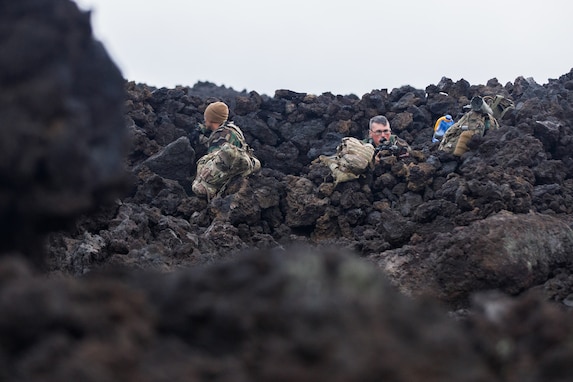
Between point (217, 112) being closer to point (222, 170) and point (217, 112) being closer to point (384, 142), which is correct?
point (222, 170)

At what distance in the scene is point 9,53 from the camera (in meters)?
3.84

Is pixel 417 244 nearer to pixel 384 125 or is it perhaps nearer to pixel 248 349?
pixel 384 125

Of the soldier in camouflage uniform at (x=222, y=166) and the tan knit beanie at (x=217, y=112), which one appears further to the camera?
the tan knit beanie at (x=217, y=112)

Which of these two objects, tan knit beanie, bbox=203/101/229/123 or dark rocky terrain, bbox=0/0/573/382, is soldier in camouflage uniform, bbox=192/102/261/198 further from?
dark rocky terrain, bbox=0/0/573/382

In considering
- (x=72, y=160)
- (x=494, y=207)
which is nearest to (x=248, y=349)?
(x=72, y=160)

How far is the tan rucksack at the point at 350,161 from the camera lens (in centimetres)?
1345

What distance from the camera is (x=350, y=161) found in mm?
13477

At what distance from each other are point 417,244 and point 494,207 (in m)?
1.19

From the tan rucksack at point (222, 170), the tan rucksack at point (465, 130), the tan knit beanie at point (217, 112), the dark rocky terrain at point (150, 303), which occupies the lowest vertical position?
the dark rocky terrain at point (150, 303)

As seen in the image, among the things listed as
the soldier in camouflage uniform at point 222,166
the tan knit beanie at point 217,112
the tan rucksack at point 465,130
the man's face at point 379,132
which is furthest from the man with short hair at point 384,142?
the tan knit beanie at point 217,112

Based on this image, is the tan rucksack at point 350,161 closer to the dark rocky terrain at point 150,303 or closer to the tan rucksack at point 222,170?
the tan rucksack at point 222,170

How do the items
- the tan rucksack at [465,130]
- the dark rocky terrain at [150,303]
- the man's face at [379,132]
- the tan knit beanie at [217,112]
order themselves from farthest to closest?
the tan knit beanie at [217,112] < the man's face at [379,132] < the tan rucksack at [465,130] < the dark rocky terrain at [150,303]

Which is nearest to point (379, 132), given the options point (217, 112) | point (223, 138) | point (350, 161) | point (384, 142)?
point (384, 142)

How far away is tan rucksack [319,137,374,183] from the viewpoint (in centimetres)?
1345
